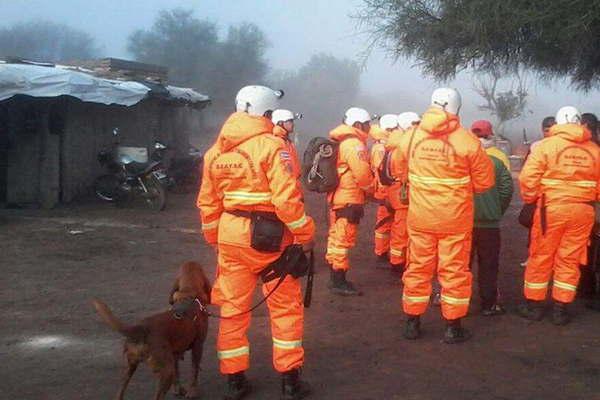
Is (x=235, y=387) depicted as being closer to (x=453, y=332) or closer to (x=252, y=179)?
(x=252, y=179)

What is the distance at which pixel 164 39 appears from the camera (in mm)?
49125

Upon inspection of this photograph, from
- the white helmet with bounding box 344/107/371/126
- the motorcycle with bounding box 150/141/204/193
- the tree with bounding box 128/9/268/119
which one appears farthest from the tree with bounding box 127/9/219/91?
the white helmet with bounding box 344/107/371/126

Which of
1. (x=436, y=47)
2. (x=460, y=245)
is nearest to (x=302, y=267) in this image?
(x=460, y=245)

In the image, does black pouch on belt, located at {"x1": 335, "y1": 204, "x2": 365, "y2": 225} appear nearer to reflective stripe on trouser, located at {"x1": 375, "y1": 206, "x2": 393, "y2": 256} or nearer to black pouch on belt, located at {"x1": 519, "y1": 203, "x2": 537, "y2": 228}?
reflective stripe on trouser, located at {"x1": 375, "y1": 206, "x2": 393, "y2": 256}

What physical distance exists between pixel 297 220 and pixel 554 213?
9.23 feet

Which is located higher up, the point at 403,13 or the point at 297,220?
the point at 403,13

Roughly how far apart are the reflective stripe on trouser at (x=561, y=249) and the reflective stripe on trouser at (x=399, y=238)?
1743 mm

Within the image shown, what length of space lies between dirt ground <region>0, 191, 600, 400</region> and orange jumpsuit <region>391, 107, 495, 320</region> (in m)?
0.52

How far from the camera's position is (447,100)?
580 centimetres

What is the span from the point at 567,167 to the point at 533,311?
1.36 metres

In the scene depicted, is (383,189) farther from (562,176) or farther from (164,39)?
(164,39)

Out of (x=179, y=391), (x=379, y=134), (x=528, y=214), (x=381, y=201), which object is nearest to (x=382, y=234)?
(x=381, y=201)

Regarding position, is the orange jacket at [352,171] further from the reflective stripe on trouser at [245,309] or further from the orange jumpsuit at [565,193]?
the reflective stripe on trouser at [245,309]

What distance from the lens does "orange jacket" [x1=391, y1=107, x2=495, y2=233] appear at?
18.3ft
